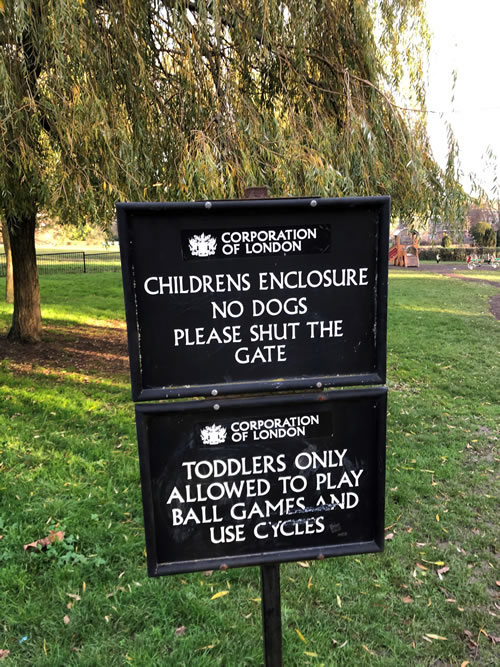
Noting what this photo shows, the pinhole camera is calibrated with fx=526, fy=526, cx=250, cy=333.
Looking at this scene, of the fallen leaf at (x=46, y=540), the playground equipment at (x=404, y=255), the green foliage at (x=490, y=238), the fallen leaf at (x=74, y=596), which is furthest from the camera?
the green foliage at (x=490, y=238)

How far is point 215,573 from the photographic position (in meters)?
3.21

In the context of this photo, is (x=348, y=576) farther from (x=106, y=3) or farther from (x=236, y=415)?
(x=106, y=3)

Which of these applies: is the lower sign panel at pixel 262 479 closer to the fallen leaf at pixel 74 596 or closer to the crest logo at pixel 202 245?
the crest logo at pixel 202 245

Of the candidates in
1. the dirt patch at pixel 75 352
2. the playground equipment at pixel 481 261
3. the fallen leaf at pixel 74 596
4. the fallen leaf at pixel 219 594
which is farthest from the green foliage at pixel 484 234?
the fallen leaf at pixel 74 596

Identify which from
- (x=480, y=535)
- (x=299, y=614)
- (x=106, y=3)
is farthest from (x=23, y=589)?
(x=106, y=3)

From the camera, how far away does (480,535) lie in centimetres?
361

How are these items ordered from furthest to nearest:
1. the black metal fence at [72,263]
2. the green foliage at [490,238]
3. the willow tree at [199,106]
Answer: the green foliage at [490,238] < the black metal fence at [72,263] < the willow tree at [199,106]

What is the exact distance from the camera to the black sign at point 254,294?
5.39ft

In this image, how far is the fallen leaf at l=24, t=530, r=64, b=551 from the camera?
10.7 ft

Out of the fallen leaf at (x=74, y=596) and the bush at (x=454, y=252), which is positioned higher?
the bush at (x=454, y=252)

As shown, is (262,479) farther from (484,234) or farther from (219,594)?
(484,234)

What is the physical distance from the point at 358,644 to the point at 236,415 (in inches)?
66.1

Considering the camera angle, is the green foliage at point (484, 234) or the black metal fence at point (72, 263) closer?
the black metal fence at point (72, 263)

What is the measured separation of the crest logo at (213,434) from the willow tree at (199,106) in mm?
2948
